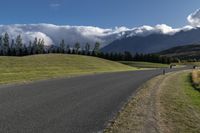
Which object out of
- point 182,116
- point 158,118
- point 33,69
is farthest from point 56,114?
point 33,69

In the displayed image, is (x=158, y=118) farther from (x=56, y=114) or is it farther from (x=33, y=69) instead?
(x=33, y=69)

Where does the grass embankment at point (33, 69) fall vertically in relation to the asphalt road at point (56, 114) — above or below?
below

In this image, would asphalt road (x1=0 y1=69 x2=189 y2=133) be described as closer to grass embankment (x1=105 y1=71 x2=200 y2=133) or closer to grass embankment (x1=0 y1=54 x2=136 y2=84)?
grass embankment (x1=105 y1=71 x2=200 y2=133)

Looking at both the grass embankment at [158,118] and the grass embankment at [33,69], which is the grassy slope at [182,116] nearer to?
the grass embankment at [158,118]

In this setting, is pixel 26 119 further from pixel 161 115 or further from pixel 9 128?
pixel 161 115

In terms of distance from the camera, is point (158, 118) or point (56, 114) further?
point (56, 114)

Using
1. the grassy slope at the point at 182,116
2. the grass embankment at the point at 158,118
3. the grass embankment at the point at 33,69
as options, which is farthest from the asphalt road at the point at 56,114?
the grass embankment at the point at 33,69

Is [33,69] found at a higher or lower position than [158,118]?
lower

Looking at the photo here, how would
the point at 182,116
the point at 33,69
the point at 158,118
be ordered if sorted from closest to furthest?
the point at 158,118 < the point at 182,116 < the point at 33,69

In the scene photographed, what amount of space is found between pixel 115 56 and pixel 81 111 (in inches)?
5617

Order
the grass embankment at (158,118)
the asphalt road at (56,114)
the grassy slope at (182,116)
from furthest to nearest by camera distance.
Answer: the grassy slope at (182,116) < the grass embankment at (158,118) < the asphalt road at (56,114)

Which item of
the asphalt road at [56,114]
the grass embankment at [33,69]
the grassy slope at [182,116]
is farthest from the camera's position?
the grass embankment at [33,69]

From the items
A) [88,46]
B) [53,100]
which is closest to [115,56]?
[88,46]

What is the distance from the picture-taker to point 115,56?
15475 centimetres
